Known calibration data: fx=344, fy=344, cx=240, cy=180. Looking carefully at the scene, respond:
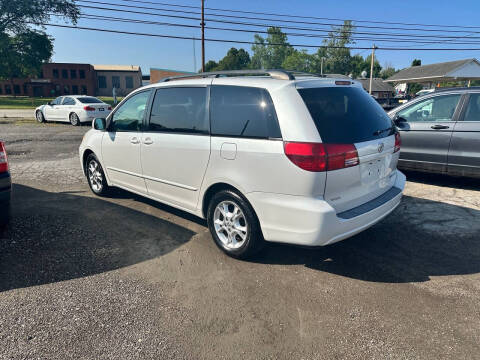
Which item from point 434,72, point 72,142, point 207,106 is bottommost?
point 72,142

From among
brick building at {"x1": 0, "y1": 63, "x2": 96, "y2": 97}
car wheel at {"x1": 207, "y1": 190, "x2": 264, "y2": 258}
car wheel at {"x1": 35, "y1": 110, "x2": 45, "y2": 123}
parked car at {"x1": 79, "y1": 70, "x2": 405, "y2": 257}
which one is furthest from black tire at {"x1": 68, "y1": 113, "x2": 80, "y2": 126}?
brick building at {"x1": 0, "y1": 63, "x2": 96, "y2": 97}

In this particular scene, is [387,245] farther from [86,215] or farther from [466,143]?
[86,215]

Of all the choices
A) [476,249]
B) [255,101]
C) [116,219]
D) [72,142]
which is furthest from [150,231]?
[72,142]

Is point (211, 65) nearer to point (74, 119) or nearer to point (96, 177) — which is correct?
point (74, 119)

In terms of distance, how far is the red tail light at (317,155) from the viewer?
291cm

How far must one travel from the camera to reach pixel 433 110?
20.3 ft

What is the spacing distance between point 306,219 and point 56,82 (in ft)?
251

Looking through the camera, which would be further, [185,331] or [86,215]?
[86,215]

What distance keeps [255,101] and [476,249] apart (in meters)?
3.01

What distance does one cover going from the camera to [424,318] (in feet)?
8.95

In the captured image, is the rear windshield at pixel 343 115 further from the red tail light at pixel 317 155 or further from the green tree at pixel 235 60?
the green tree at pixel 235 60

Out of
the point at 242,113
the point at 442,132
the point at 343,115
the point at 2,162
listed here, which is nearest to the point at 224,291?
the point at 242,113

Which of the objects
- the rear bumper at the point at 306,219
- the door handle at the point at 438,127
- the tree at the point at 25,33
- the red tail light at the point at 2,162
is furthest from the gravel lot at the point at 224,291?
the tree at the point at 25,33

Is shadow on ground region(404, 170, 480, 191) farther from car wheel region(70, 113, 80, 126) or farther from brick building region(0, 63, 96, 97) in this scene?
brick building region(0, 63, 96, 97)
